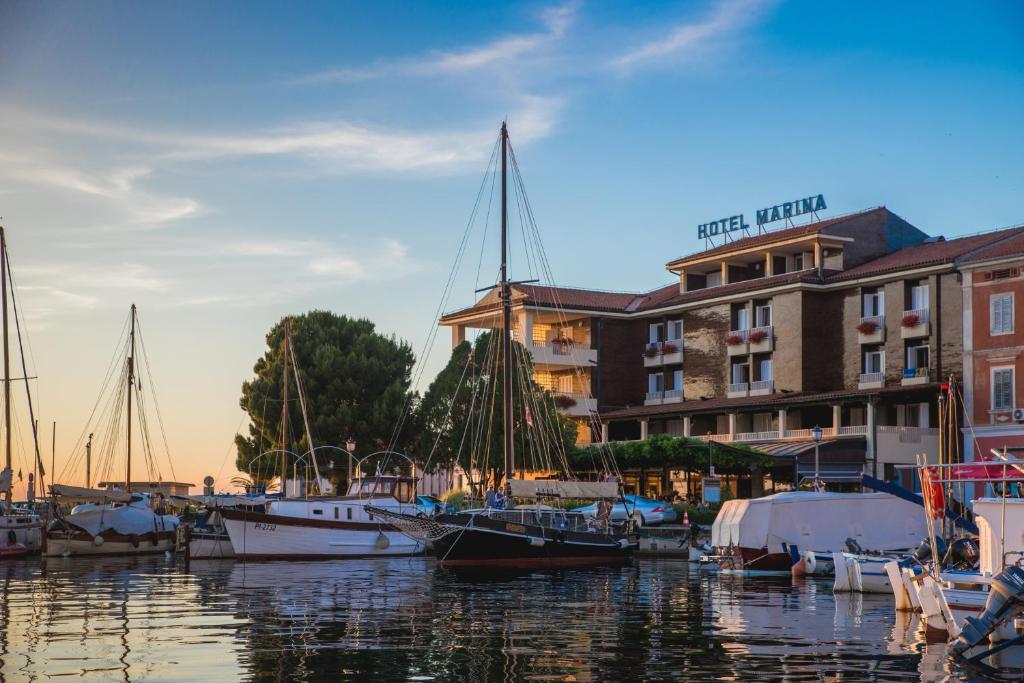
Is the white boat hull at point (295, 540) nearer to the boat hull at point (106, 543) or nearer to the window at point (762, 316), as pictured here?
the boat hull at point (106, 543)

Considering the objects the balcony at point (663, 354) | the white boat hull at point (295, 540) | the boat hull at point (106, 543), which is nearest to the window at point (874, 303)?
the balcony at point (663, 354)

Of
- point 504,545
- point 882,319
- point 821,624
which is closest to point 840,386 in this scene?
point 882,319

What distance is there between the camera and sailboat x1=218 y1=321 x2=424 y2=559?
55.2 m

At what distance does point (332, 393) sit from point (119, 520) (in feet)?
73.2

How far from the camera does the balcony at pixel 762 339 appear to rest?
76750 millimetres

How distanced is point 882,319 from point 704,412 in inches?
459

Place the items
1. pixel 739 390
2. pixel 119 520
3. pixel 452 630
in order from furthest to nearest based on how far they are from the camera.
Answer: pixel 739 390, pixel 119 520, pixel 452 630

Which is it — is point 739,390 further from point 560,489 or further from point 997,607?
point 997,607

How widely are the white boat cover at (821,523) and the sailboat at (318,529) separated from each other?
1533cm

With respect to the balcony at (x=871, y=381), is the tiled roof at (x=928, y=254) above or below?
above

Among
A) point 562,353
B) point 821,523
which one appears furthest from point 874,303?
point 821,523

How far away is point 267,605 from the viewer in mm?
32375

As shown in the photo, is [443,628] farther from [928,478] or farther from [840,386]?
[840,386]

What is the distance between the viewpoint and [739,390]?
7838 cm
